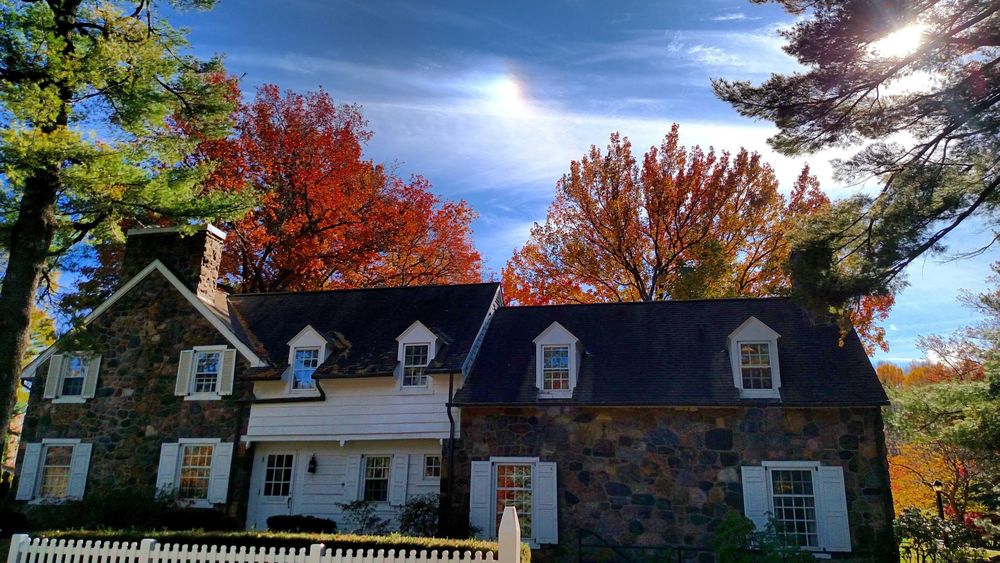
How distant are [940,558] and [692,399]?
482 cm

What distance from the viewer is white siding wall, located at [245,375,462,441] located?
50.3ft

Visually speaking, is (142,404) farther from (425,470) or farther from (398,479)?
(425,470)

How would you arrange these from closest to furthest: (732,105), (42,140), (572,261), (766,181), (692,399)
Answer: (42,140) < (732,105) < (692,399) < (766,181) < (572,261)

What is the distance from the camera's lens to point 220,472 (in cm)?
1586

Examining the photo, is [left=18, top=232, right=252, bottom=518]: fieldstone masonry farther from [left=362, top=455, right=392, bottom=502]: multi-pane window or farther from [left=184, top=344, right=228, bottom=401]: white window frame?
[left=362, top=455, right=392, bottom=502]: multi-pane window

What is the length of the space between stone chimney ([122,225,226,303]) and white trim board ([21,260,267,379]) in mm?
241

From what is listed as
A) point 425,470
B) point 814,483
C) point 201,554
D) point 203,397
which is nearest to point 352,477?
point 425,470

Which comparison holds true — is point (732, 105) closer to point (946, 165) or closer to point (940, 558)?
point (946, 165)

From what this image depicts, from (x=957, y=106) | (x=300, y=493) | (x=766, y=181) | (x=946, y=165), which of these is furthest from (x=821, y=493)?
(x=766, y=181)

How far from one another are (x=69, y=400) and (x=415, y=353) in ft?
29.4

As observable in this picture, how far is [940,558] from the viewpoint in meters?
11.5

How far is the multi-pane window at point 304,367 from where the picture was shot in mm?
16453

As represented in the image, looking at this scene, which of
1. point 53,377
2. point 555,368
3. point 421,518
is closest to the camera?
point 421,518

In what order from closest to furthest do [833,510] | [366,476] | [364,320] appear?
[833,510] → [366,476] → [364,320]
